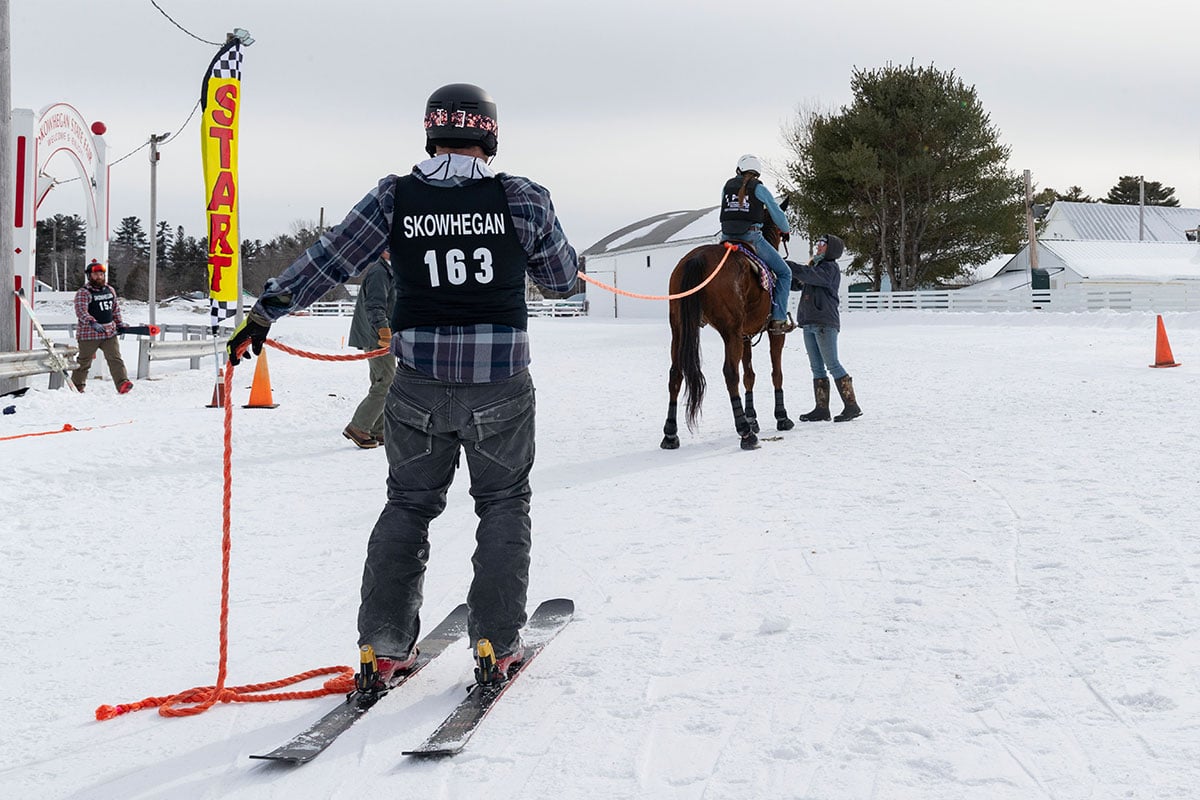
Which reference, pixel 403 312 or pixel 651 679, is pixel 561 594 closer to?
pixel 651 679

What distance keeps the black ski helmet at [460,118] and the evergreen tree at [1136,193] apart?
8678 cm

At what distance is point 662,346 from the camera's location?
24.8 metres

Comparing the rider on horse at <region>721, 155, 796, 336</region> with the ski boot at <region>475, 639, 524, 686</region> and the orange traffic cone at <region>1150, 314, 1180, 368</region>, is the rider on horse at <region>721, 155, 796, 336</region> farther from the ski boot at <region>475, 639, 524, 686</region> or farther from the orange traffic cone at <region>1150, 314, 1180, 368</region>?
the orange traffic cone at <region>1150, 314, 1180, 368</region>

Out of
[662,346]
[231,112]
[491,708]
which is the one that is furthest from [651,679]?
[662,346]

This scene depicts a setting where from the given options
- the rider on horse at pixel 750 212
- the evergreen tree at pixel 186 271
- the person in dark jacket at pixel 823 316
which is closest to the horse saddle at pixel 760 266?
the rider on horse at pixel 750 212


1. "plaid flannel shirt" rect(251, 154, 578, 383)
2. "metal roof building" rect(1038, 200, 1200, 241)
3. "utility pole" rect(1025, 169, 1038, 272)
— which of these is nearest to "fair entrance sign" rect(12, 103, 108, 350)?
Answer: "plaid flannel shirt" rect(251, 154, 578, 383)

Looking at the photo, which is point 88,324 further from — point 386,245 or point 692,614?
point 692,614

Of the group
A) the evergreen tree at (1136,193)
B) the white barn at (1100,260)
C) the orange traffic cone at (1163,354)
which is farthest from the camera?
the evergreen tree at (1136,193)

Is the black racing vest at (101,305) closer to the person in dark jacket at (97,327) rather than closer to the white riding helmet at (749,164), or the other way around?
the person in dark jacket at (97,327)

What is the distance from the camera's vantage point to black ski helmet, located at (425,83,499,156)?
3330 millimetres

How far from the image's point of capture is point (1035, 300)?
33.7 meters

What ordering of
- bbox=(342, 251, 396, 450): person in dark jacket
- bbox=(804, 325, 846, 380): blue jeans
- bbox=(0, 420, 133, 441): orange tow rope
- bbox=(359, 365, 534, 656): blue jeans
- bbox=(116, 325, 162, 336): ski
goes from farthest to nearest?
bbox=(116, 325, 162, 336): ski → bbox=(804, 325, 846, 380): blue jeans → bbox=(0, 420, 133, 441): orange tow rope → bbox=(342, 251, 396, 450): person in dark jacket → bbox=(359, 365, 534, 656): blue jeans

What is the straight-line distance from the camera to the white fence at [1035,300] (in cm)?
3109

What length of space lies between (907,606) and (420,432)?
2.12m
